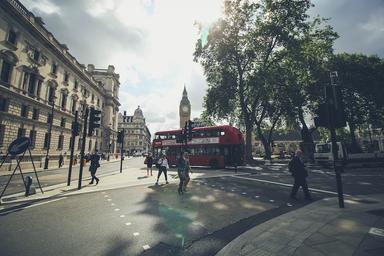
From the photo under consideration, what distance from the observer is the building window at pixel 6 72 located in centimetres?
2092

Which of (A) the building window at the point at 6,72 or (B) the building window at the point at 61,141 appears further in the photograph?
(B) the building window at the point at 61,141

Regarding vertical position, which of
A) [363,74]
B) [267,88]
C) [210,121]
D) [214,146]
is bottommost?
[214,146]

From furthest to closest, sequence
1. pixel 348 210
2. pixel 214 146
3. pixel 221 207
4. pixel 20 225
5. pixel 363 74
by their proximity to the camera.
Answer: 1. pixel 363 74
2. pixel 214 146
3. pixel 221 207
4. pixel 348 210
5. pixel 20 225

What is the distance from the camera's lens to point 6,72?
21391 millimetres

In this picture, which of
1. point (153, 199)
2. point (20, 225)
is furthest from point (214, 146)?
point (20, 225)

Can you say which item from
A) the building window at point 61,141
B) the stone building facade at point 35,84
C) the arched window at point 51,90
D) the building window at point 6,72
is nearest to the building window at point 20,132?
the stone building facade at point 35,84

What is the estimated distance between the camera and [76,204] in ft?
23.1

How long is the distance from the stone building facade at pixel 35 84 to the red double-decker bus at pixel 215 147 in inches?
606

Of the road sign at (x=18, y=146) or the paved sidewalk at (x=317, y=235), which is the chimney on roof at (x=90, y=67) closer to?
the road sign at (x=18, y=146)

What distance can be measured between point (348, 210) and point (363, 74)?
98.7 ft

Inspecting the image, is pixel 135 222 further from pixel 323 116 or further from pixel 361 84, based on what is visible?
pixel 361 84

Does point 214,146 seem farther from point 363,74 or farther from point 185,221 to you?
point 363,74

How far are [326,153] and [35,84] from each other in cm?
3394

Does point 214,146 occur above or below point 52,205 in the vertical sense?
above
